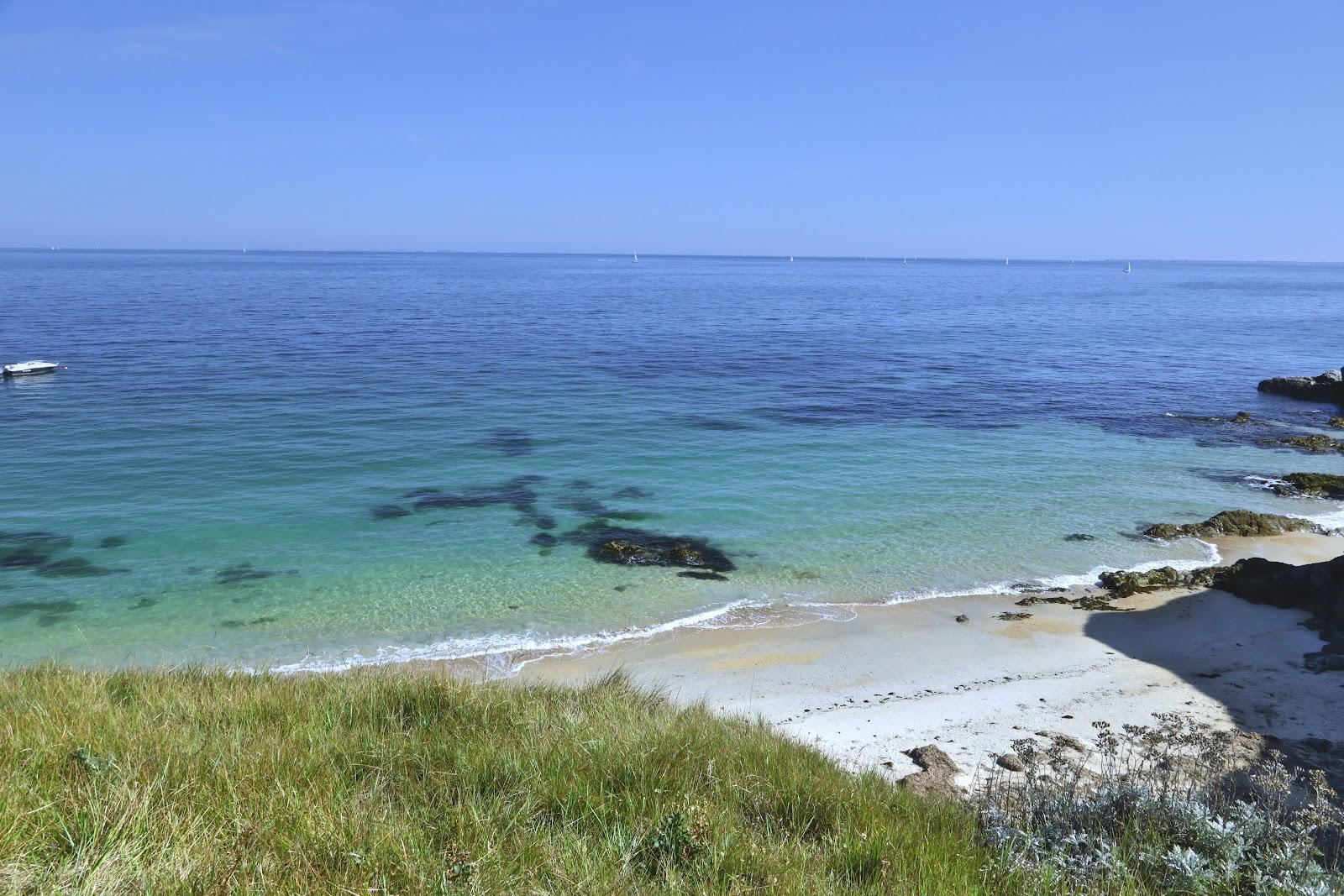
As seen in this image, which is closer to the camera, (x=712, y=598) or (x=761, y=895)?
(x=761, y=895)

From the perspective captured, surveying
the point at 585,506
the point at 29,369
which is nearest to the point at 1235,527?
the point at 585,506

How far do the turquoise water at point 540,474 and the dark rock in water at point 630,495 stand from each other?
14cm

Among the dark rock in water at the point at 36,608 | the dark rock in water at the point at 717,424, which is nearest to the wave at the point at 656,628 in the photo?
the dark rock in water at the point at 36,608

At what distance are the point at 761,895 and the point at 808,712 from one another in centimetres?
745

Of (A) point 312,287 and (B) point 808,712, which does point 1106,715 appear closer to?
(B) point 808,712

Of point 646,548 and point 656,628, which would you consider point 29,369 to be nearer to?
point 646,548

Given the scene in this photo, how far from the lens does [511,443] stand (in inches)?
1057

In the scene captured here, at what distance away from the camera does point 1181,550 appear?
1852cm

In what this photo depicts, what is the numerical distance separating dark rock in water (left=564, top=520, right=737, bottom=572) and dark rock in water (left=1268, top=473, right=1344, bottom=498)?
17.3m

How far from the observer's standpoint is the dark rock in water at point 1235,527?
19.4 m

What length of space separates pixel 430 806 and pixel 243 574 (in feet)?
43.3

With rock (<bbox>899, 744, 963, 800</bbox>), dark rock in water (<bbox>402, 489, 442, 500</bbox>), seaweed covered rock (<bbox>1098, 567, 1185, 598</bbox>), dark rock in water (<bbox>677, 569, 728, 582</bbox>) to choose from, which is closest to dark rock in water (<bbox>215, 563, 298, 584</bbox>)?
dark rock in water (<bbox>402, 489, 442, 500</bbox>)

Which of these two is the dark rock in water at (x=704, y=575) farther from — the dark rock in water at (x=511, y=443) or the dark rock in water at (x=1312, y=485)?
the dark rock in water at (x=1312, y=485)

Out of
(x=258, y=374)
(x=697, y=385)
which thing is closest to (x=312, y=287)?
(x=258, y=374)
